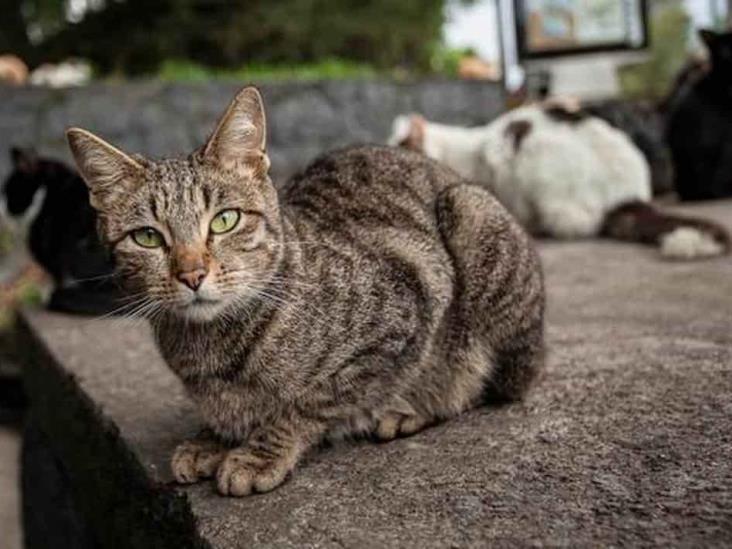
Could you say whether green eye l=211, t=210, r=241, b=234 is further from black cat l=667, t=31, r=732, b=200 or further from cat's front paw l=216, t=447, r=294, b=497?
black cat l=667, t=31, r=732, b=200

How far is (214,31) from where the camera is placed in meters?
7.40

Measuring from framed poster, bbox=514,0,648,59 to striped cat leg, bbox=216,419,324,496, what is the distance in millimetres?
6042

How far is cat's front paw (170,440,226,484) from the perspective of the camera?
1847 mm

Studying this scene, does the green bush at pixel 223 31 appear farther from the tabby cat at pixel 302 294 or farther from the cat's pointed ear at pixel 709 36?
the tabby cat at pixel 302 294

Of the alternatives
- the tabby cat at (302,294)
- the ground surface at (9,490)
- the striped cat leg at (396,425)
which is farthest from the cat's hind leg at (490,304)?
the ground surface at (9,490)

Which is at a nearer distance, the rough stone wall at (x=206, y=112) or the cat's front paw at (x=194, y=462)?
the cat's front paw at (x=194, y=462)

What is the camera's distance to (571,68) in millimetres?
8008

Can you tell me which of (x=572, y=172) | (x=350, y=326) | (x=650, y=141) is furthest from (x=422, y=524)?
(x=650, y=141)

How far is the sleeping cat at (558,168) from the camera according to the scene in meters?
5.02

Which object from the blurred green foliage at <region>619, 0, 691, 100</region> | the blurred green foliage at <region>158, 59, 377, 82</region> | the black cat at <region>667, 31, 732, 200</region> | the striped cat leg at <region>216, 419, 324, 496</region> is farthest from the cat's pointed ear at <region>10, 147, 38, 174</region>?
the blurred green foliage at <region>619, 0, 691, 100</region>

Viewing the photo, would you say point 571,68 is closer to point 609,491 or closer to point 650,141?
point 650,141

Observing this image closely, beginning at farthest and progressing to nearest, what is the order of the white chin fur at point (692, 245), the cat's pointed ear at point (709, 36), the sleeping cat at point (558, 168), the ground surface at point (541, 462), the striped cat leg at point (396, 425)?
1. the cat's pointed ear at point (709, 36)
2. the sleeping cat at point (558, 168)
3. the white chin fur at point (692, 245)
4. the striped cat leg at point (396, 425)
5. the ground surface at point (541, 462)

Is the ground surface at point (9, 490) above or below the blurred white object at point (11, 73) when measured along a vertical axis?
below

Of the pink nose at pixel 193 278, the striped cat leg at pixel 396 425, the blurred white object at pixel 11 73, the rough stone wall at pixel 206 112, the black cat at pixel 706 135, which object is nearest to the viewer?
the pink nose at pixel 193 278
